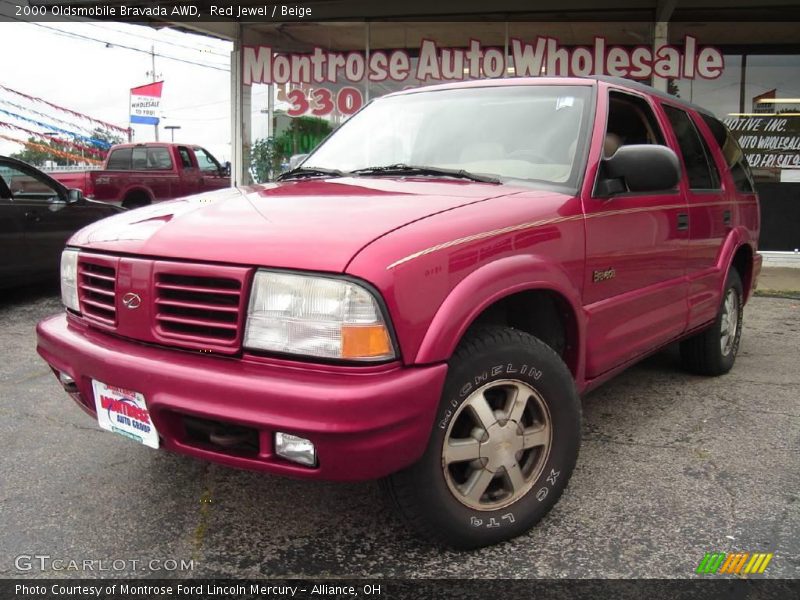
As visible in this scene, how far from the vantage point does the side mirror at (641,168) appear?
9.28ft

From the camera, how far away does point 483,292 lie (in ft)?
7.30

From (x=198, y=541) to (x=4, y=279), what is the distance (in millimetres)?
5217

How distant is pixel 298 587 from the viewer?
2197 mm

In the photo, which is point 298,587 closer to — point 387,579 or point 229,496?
point 387,579

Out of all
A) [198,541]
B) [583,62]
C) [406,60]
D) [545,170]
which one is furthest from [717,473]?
[406,60]

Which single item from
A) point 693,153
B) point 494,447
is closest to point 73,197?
point 693,153

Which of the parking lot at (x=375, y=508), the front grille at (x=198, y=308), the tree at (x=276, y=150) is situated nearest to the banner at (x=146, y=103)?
the tree at (x=276, y=150)

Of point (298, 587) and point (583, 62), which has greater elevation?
point (583, 62)

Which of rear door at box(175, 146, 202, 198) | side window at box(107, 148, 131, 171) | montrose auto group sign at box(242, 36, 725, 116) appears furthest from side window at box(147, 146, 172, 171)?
montrose auto group sign at box(242, 36, 725, 116)

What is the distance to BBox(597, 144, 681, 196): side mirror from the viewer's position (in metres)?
2.83

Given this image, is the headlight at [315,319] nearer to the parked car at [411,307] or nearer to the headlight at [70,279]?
the parked car at [411,307]

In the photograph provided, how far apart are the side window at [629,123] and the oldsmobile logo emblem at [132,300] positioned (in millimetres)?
2158

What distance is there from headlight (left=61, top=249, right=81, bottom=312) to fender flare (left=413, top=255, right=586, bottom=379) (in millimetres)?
1402

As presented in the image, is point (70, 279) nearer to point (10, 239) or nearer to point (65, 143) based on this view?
point (10, 239)
